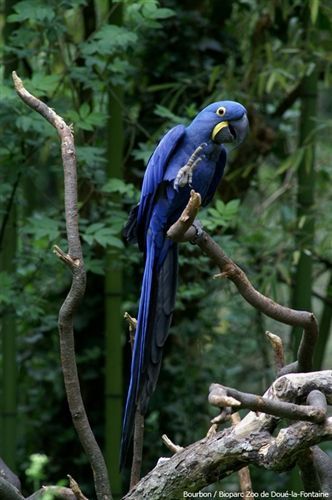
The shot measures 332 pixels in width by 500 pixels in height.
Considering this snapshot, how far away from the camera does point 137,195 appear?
2.70 m

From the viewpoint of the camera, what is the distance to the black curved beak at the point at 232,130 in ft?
7.12

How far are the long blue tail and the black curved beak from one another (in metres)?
0.30

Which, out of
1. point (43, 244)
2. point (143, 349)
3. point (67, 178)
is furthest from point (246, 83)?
point (67, 178)

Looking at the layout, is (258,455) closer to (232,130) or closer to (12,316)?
(232,130)

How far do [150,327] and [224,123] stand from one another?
1.82ft

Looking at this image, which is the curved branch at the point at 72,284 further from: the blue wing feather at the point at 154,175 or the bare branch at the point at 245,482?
the blue wing feather at the point at 154,175

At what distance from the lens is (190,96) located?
10.5ft

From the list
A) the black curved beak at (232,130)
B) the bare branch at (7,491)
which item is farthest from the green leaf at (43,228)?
the bare branch at (7,491)

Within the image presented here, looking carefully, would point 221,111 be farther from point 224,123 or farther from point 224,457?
point 224,457

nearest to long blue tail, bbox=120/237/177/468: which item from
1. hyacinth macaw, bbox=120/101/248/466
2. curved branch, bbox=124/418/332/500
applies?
hyacinth macaw, bbox=120/101/248/466

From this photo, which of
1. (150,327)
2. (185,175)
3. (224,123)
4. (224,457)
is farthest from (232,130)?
(224,457)

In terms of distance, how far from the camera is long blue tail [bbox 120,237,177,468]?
1871mm

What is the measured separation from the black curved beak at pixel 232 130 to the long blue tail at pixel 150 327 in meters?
0.30

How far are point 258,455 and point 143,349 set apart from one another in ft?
1.85
